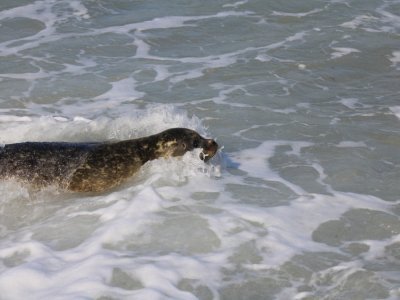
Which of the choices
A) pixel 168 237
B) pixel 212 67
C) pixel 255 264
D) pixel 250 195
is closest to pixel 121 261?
pixel 168 237

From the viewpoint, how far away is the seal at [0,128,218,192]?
6.43 meters

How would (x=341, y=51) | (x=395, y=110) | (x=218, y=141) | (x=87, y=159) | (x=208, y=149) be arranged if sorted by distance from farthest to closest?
1. (x=341, y=51)
2. (x=395, y=110)
3. (x=218, y=141)
4. (x=208, y=149)
5. (x=87, y=159)

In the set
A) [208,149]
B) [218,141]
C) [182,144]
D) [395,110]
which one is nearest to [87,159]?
[182,144]

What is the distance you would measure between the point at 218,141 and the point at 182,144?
912 mm

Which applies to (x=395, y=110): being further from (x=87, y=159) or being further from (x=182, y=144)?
(x=87, y=159)

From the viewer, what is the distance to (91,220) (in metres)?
5.80

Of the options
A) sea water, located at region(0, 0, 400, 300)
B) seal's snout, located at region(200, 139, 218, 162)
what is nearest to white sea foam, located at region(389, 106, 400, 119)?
sea water, located at region(0, 0, 400, 300)

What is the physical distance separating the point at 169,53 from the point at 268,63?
5.61ft

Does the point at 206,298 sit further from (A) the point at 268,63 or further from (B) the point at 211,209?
(A) the point at 268,63

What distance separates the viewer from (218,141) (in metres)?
7.79

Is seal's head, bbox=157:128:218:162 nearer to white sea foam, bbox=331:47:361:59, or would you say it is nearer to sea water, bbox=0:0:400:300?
sea water, bbox=0:0:400:300

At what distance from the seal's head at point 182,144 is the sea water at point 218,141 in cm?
10

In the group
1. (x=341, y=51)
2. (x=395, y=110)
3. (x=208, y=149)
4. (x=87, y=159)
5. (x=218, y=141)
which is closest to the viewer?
(x=87, y=159)

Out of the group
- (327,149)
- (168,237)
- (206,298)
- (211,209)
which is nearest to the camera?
(206,298)
